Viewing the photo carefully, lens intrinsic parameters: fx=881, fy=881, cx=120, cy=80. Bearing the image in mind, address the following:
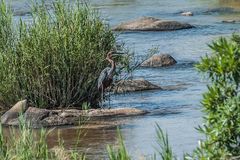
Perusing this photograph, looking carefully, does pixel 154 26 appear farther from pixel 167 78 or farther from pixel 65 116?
pixel 65 116

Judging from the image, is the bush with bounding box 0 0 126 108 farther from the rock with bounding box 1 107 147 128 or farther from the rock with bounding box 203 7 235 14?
the rock with bounding box 203 7 235 14

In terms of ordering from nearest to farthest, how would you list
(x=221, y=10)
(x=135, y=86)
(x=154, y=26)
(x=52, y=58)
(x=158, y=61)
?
(x=52, y=58) < (x=135, y=86) < (x=158, y=61) < (x=154, y=26) < (x=221, y=10)

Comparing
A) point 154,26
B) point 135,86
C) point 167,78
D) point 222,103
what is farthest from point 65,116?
point 154,26

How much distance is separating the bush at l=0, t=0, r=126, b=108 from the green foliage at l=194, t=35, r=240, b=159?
7.47 meters

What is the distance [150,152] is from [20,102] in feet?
10.2

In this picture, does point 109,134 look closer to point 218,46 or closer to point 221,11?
point 218,46

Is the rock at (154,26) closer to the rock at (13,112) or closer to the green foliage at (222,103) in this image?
the rock at (13,112)

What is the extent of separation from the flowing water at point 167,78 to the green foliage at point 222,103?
4.05 metres

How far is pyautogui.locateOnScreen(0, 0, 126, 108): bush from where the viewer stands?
1336 cm

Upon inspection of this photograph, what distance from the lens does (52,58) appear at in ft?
43.9

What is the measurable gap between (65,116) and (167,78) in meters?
5.20

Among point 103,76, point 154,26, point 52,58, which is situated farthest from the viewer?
point 154,26

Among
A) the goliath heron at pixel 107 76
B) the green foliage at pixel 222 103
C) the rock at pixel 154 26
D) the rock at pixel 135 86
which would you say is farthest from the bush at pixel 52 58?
the rock at pixel 154 26

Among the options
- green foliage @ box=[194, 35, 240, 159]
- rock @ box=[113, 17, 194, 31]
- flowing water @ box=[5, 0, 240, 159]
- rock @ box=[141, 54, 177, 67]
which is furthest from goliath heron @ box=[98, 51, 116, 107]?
rock @ box=[113, 17, 194, 31]
